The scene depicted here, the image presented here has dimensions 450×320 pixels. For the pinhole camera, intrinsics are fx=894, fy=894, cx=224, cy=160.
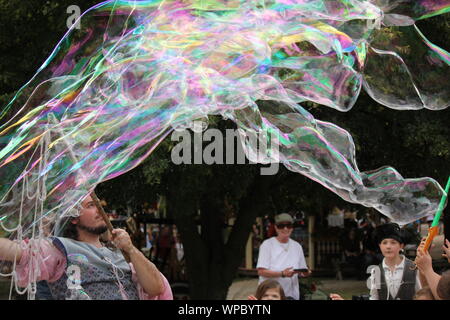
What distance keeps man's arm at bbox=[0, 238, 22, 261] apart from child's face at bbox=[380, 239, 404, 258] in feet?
8.22

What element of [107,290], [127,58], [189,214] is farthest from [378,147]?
[107,290]

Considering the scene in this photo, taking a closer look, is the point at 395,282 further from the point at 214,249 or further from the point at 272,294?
the point at 214,249

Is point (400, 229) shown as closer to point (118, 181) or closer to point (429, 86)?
point (429, 86)

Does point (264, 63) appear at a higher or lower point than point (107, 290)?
higher

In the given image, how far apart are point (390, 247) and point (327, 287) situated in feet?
A: 34.7

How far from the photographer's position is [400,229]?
587 cm

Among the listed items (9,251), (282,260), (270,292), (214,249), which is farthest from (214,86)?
(214,249)

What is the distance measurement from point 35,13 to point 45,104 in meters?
5.07

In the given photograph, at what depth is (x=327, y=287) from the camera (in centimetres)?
1617

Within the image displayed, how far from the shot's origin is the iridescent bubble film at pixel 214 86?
16.3 ft

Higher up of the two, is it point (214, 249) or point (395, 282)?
point (214, 249)

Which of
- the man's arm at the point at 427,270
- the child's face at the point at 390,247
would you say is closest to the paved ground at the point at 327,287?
the child's face at the point at 390,247

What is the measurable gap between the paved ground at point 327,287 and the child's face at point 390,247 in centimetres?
850

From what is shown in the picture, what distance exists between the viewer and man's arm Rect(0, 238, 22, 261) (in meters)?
4.20
